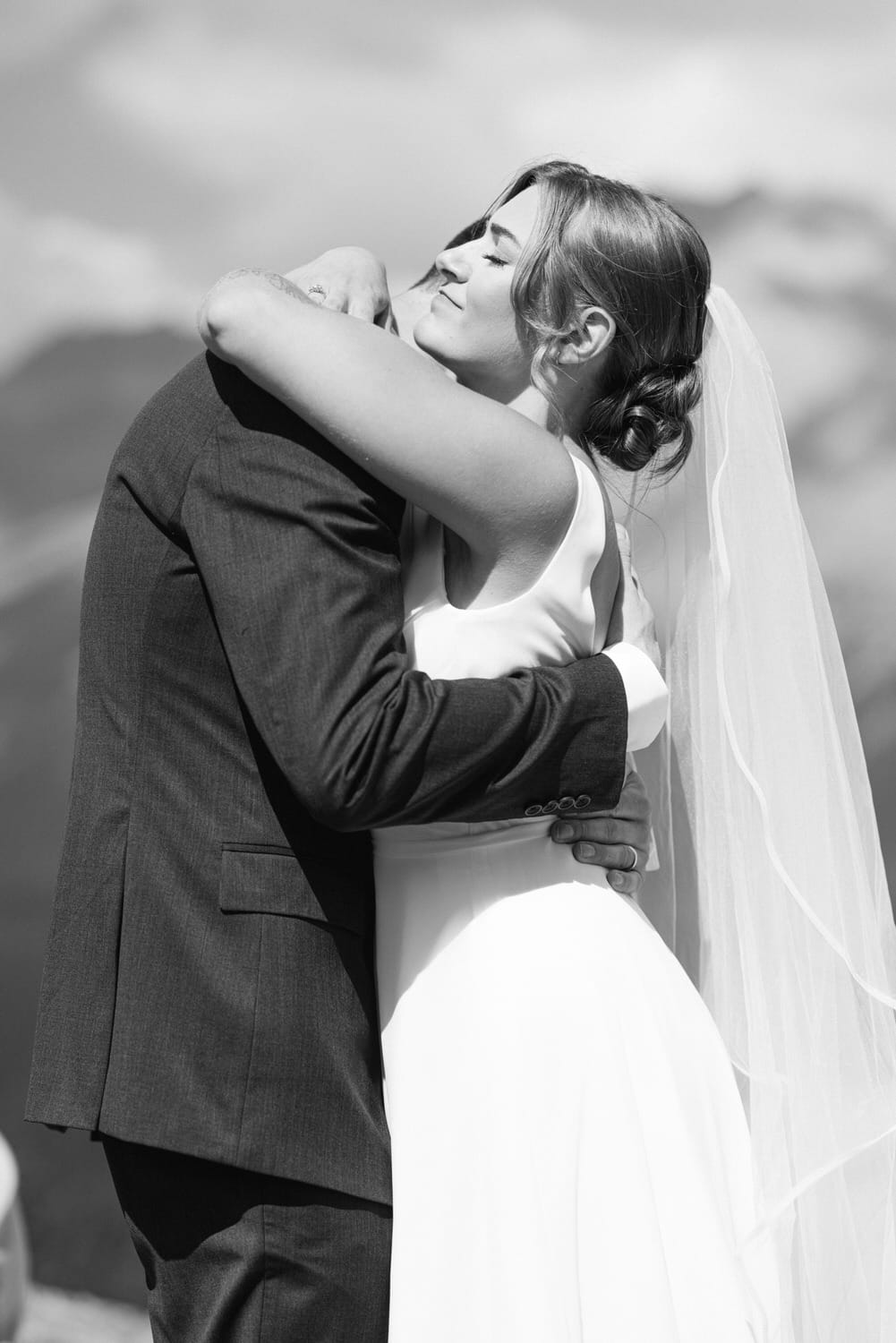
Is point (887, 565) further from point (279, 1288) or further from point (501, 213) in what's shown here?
point (279, 1288)

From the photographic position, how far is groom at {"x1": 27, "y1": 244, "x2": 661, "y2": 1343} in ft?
4.28

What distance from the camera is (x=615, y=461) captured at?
5.85ft

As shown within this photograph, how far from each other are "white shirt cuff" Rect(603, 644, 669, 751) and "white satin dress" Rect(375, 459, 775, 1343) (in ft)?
0.18

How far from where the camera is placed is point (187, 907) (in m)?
1.37

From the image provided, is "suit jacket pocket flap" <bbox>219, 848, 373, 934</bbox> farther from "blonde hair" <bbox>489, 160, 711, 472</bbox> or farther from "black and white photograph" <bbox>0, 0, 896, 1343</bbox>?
"blonde hair" <bbox>489, 160, 711, 472</bbox>

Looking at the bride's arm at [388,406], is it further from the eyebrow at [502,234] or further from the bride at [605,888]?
the eyebrow at [502,234]

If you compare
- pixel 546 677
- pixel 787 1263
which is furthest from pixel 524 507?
pixel 787 1263

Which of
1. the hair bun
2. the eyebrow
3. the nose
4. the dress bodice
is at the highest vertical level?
the eyebrow

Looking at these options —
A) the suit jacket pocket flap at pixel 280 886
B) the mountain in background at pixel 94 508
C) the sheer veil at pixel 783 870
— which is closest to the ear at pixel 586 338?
the sheer veil at pixel 783 870

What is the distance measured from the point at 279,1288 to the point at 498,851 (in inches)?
18.0

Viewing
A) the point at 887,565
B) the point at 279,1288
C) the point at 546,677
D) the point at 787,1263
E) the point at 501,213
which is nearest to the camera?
the point at 279,1288

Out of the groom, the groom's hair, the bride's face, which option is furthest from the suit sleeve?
the groom's hair

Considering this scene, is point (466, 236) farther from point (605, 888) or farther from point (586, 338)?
point (605, 888)

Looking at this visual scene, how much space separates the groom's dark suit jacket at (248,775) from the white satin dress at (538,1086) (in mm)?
62
